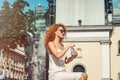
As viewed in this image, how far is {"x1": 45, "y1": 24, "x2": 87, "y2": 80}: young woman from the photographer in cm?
540

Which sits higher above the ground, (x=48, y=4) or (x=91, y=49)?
(x=48, y=4)

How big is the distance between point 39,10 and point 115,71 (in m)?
8.16

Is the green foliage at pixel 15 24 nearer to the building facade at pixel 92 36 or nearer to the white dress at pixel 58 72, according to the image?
the building facade at pixel 92 36

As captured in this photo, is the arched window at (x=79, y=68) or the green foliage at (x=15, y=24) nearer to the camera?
the green foliage at (x=15, y=24)

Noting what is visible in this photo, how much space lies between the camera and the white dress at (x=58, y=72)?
5.34 meters

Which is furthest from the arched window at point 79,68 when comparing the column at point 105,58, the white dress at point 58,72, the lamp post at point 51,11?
the white dress at point 58,72

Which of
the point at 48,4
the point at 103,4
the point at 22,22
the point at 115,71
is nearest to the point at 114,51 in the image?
the point at 115,71

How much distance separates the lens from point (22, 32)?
22.3 metres

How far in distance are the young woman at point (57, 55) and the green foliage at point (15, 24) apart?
53.1ft

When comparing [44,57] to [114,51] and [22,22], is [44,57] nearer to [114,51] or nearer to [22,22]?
[114,51]

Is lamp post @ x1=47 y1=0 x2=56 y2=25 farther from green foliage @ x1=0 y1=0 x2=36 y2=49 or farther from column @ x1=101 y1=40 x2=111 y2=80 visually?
green foliage @ x1=0 y1=0 x2=36 y2=49

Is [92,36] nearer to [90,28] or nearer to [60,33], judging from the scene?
[90,28]

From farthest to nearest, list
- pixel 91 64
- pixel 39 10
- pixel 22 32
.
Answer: pixel 39 10 < pixel 91 64 < pixel 22 32

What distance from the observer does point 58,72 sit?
556cm
